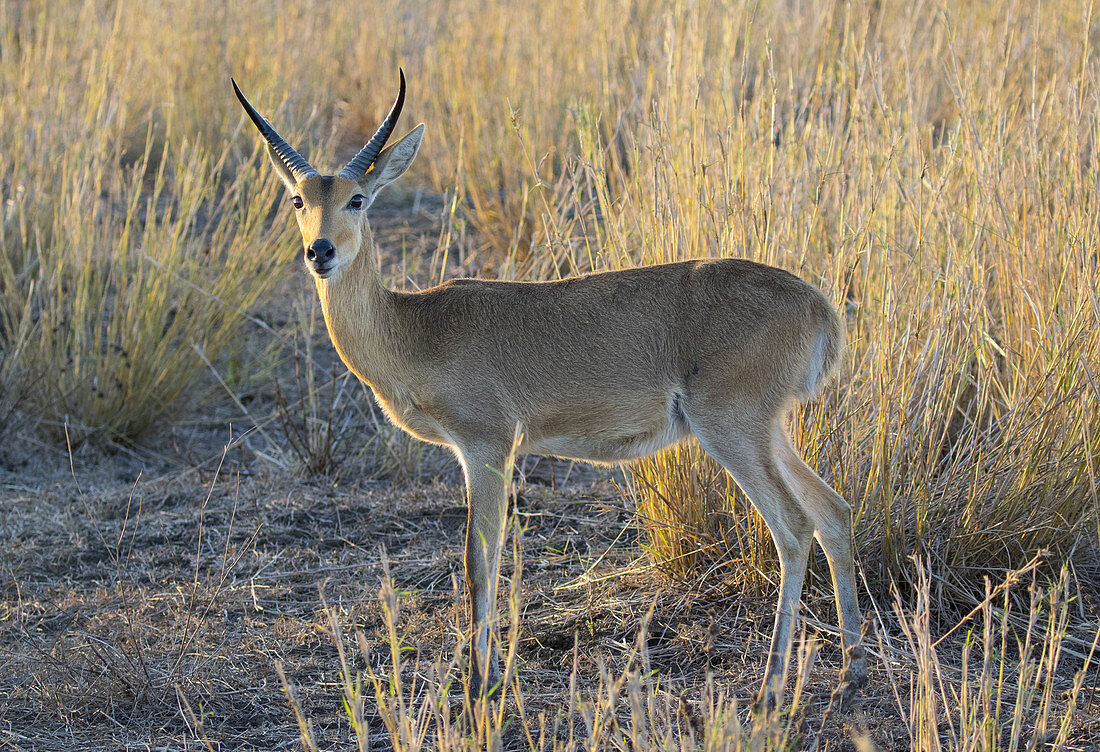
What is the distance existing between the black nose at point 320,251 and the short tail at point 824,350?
166 centimetres

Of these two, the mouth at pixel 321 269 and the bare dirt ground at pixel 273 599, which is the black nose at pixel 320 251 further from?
the bare dirt ground at pixel 273 599

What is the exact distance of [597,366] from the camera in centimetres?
376

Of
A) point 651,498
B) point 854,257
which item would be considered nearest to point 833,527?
point 651,498

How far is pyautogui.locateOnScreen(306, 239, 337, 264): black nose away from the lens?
11.8 ft

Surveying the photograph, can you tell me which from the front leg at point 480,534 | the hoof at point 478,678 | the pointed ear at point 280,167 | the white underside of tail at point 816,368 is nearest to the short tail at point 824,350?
the white underside of tail at point 816,368

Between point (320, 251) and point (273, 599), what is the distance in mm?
1717

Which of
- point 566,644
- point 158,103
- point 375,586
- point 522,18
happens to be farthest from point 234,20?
point 566,644

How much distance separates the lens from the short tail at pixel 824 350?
3.71 metres

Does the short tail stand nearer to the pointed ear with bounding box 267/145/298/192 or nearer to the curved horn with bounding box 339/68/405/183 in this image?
the curved horn with bounding box 339/68/405/183

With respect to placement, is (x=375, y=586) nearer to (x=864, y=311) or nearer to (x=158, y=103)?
(x=864, y=311)

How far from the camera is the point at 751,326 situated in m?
3.63

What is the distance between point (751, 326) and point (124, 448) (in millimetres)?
4125

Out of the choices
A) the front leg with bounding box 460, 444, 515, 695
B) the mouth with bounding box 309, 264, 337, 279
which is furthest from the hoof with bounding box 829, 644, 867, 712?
the mouth with bounding box 309, 264, 337, 279

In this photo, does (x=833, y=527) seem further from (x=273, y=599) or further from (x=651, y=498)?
(x=273, y=599)
